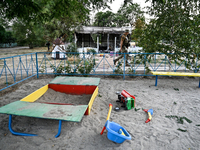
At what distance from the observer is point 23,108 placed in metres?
3.51

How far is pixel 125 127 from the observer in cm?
359

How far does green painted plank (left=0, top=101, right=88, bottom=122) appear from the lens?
10.3 ft

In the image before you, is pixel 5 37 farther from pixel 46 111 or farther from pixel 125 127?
pixel 125 127

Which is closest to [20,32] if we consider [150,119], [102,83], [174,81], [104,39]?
[104,39]

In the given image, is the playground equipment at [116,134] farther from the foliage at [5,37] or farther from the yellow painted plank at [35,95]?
the foliage at [5,37]

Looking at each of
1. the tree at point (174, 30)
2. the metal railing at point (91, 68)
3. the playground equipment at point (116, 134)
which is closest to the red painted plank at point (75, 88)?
the metal railing at point (91, 68)

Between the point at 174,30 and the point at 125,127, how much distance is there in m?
6.17

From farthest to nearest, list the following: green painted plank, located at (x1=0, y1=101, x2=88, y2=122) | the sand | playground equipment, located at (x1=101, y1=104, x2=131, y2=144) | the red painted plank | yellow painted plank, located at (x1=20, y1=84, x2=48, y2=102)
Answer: the red painted plank → yellow painted plank, located at (x1=20, y1=84, x2=48, y2=102) → green painted plank, located at (x1=0, y1=101, x2=88, y2=122) → the sand → playground equipment, located at (x1=101, y1=104, x2=131, y2=144)

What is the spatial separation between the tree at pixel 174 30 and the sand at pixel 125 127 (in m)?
2.77

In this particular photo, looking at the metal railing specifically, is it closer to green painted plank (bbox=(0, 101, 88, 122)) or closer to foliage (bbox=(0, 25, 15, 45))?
green painted plank (bbox=(0, 101, 88, 122))

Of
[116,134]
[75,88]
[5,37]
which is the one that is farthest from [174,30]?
[5,37]

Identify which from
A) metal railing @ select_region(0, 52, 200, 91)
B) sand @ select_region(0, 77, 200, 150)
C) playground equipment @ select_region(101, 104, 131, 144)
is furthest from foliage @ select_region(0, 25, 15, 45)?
playground equipment @ select_region(101, 104, 131, 144)

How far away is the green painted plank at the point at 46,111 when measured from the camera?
313cm

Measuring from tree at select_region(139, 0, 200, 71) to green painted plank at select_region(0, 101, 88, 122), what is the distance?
5.67 m
